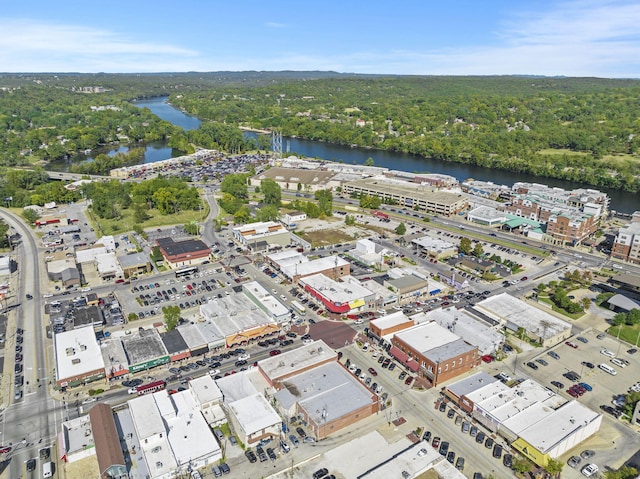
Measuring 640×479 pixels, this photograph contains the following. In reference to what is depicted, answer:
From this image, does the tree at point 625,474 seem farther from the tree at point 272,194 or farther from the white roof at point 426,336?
the tree at point 272,194

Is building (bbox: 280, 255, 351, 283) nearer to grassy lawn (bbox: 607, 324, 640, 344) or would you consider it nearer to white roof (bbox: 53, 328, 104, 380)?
white roof (bbox: 53, 328, 104, 380)

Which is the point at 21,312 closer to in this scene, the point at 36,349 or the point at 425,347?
the point at 36,349

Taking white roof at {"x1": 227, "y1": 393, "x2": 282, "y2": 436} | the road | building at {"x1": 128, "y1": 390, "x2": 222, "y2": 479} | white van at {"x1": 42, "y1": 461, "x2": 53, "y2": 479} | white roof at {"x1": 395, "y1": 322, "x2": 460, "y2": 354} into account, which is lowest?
the road

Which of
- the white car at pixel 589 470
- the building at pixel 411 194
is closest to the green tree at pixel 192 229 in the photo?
the building at pixel 411 194

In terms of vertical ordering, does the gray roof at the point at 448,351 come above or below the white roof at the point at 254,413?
above

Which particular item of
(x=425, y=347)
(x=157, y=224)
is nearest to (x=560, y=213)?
(x=425, y=347)

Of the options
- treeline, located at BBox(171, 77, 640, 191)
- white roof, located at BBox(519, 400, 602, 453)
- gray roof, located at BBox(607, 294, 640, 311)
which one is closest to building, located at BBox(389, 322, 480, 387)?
white roof, located at BBox(519, 400, 602, 453)
